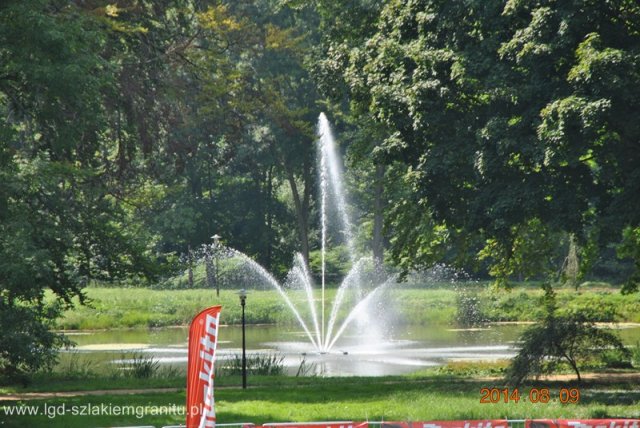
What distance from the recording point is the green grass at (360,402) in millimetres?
19250

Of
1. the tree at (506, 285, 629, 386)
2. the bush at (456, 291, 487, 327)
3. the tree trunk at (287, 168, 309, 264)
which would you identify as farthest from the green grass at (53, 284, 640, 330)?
the tree at (506, 285, 629, 386)

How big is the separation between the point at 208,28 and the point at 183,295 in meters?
27.0

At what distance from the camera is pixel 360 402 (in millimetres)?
21875

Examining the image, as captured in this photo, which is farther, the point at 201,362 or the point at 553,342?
the point at 553,342

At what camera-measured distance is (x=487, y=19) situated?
2441cm

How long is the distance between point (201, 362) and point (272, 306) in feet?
147

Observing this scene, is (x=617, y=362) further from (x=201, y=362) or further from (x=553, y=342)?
(x=201, y=362)

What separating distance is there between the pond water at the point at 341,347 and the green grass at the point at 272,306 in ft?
6.34

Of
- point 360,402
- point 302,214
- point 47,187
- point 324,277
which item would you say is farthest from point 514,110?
point 302,214

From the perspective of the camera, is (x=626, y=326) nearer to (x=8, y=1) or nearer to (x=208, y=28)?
(x=208, y=28)

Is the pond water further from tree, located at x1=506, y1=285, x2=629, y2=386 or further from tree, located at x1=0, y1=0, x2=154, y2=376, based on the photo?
tree, located at x1=0, y1=0, x2=154, y2=376

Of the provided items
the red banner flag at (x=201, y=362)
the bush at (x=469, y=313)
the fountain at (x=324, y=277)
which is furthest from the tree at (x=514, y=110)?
the bush at (x=469, y=313)

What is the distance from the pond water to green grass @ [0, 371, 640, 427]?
19.0 ft

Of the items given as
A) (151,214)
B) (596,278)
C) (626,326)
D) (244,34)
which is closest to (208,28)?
(244,34)
